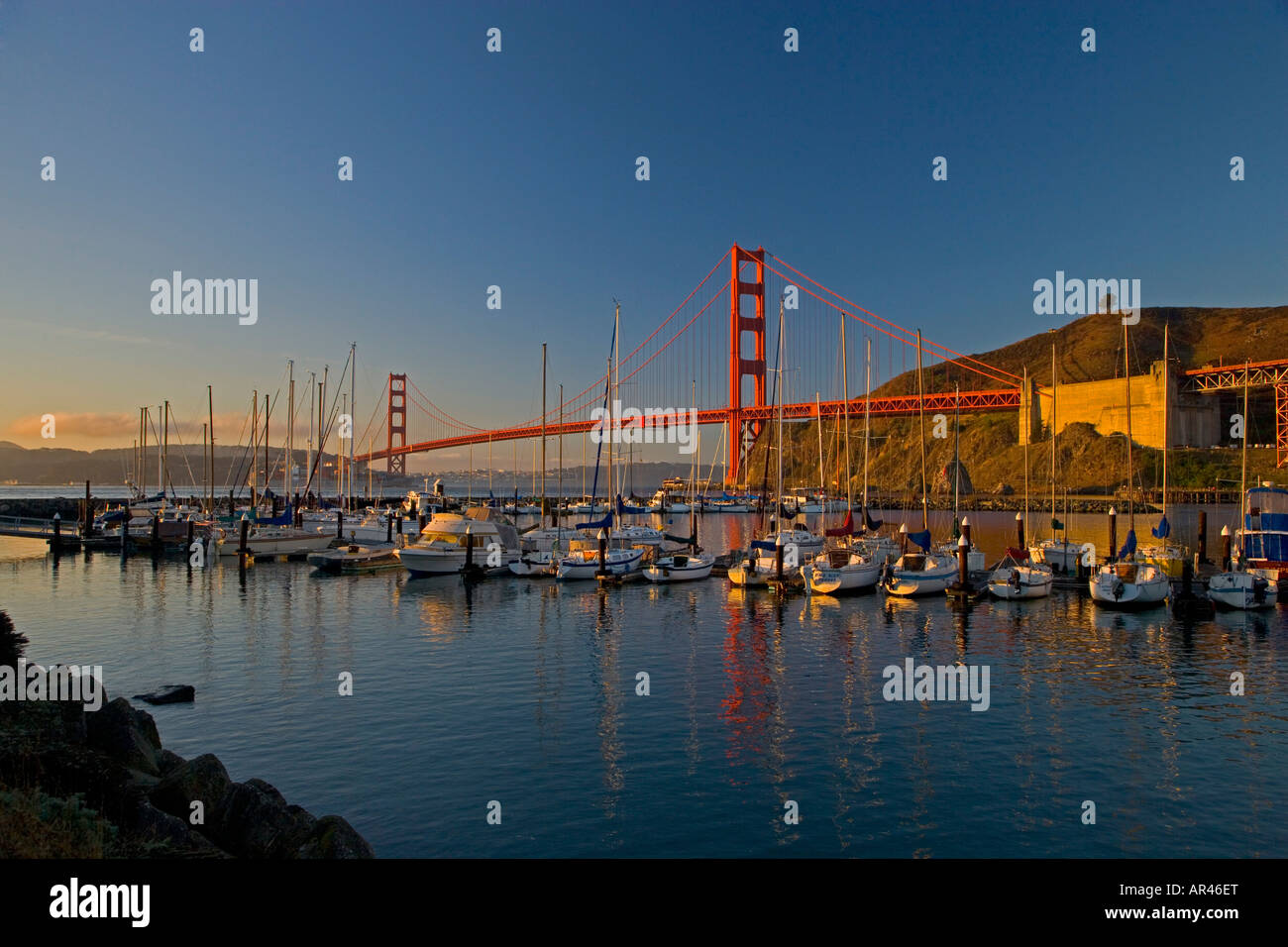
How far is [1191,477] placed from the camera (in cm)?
9044

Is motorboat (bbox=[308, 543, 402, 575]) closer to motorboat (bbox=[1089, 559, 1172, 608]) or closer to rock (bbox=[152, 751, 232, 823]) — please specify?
rock (bbox=[152, 751, 232, 823])

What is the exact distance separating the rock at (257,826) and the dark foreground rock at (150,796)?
12mm

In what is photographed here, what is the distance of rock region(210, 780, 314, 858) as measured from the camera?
356 inches

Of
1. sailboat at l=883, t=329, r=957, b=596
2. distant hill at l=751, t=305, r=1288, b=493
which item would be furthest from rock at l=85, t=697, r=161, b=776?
distant hill at l=751, t=305, r=1288, b=493

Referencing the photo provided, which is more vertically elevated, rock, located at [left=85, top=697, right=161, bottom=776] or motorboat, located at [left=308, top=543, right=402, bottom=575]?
rock, located at [left=85, top=697, right=161, bottom=776]

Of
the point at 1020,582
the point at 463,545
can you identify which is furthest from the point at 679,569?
the point at 1020,582

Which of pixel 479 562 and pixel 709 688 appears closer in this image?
pixel 709 688

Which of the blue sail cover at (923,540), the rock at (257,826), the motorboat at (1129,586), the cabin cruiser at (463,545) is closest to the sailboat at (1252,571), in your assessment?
the motorboat at (1129,586)

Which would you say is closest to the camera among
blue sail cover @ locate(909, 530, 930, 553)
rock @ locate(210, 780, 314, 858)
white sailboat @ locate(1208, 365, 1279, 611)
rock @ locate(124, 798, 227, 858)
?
rock @ locate(124, 798, 227, 858)

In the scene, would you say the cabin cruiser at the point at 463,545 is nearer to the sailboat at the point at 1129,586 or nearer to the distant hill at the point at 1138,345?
the sailboat at the point at 1129,586

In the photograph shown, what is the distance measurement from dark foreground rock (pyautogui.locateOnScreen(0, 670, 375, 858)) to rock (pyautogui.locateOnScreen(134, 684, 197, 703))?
6.12 metres

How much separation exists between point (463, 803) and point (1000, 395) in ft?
300
